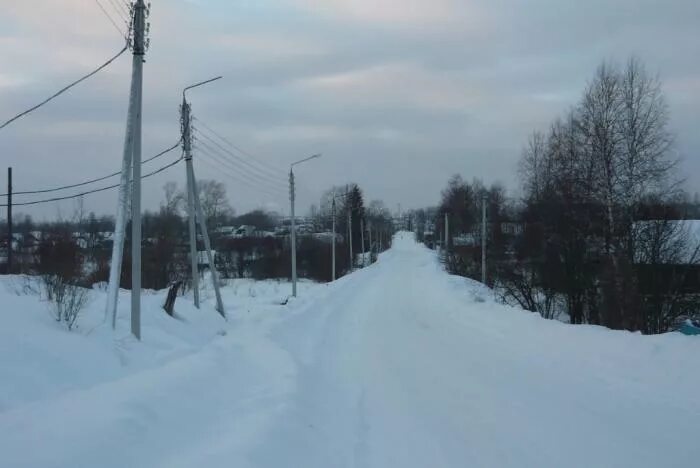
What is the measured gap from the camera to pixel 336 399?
8805mm

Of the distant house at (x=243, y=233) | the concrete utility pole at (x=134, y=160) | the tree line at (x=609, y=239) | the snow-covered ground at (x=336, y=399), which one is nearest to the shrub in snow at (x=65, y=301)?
the snow-covered ground at (x=336, y=399)

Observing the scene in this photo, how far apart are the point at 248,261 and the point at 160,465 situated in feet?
211

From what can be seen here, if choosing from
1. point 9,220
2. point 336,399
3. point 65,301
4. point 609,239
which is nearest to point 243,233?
point 9,220

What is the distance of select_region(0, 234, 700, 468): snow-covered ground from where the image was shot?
5.83m

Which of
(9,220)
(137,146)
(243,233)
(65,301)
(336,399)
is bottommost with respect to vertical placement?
(336,399)

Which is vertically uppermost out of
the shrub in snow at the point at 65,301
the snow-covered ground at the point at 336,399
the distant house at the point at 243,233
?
the distant house at the point at 243,233

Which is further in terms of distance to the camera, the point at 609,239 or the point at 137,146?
the point at 609,239

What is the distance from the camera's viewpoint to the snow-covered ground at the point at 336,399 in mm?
5828

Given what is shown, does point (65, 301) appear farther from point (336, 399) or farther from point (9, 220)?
point (9, 220)

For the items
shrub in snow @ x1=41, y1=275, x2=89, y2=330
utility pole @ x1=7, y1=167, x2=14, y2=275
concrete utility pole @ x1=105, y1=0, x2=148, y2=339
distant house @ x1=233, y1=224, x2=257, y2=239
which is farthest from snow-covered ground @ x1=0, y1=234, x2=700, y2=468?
distant house @ x1=233, y1=224, x2=257, y2=239

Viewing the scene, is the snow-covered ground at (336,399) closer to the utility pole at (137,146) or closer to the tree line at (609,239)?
the utility pole at (137,146)

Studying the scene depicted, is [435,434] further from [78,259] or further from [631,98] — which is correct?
[631,98]

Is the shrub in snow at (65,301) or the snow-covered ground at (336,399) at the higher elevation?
the shrub in snow at (65,301)

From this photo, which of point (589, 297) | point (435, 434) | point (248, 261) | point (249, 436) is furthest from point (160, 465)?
point (248, 261)
